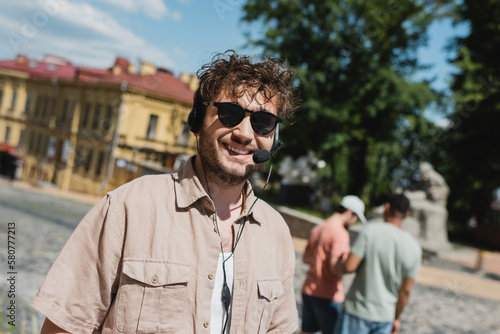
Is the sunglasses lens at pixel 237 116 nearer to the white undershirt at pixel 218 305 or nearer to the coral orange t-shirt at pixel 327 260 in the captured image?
the white undershirt at pixel 218 305

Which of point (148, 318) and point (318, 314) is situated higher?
point (148, 318)

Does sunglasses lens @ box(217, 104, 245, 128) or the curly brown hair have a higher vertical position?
the curly brown hair

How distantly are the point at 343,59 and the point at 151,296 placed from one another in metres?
18.5

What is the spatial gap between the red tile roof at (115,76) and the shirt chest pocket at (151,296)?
106 ft

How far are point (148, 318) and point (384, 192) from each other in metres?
34.1

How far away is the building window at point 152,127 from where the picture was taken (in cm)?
3416

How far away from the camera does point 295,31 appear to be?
19219 millimetres

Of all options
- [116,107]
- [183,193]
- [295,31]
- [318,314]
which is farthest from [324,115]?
[116,107]

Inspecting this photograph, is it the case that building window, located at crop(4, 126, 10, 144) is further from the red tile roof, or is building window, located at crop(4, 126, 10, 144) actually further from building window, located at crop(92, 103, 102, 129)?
building window, located at crop(92, 103, 102, 129)

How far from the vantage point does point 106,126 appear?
3559cm

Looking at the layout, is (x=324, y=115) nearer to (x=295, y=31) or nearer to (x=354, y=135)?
(x=295, y=31)

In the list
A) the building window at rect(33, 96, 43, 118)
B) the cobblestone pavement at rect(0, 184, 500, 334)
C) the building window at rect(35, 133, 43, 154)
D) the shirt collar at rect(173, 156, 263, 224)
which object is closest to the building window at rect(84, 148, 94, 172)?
the building window at rect(35, 133, 43, 154)

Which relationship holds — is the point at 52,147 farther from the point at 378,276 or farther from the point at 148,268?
the point at 148,268

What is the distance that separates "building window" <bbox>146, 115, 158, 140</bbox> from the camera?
34156 mm
